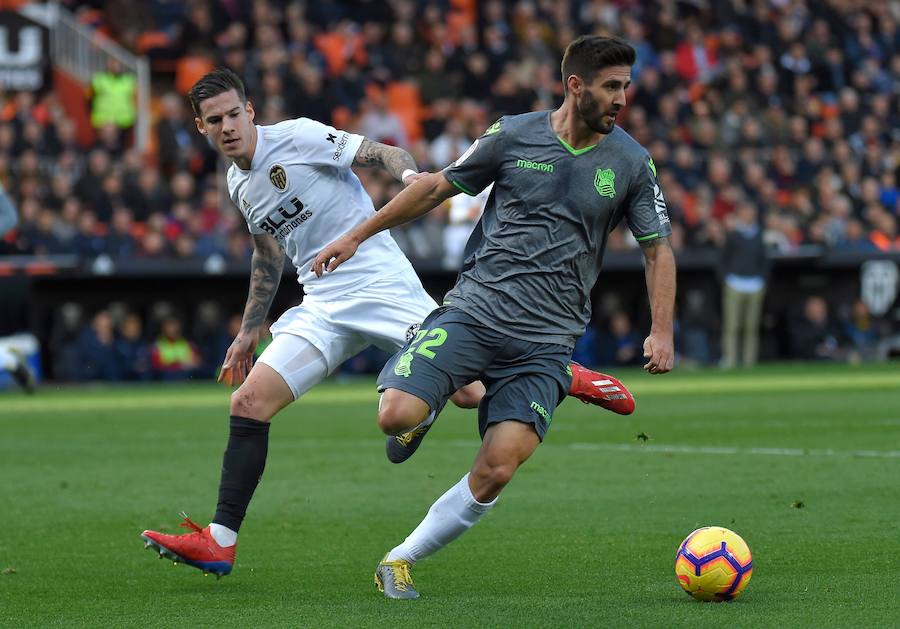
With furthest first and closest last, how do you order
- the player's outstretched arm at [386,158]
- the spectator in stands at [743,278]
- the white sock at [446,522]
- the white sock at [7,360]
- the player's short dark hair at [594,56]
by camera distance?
the spectator in stands at [743,278] → the white sock at [7,360] → the player's outstretched arm at [386,158] → the white sock at [446,522] → the player's short dark hair at [594,56]

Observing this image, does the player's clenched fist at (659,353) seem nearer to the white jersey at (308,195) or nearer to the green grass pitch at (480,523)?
the green grass pitch at (480,523)

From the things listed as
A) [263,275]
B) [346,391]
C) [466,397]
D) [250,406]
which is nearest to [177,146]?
[346,391]

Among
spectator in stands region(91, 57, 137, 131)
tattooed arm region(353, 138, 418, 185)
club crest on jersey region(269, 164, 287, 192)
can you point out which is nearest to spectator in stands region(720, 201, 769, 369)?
spectator in stands region(91, 57, 137, 131)

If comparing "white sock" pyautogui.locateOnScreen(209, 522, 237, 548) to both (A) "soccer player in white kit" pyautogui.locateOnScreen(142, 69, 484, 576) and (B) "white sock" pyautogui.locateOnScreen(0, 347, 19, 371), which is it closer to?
(A) "soccer player in white kit" pyautogui.locateOnScreen(142, 69, 484, 576)

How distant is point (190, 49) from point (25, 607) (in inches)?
777

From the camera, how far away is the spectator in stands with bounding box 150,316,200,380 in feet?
70.6

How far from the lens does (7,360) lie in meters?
18.8

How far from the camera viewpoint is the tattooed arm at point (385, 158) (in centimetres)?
719

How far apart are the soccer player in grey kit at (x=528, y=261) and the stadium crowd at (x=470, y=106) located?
13577 millimetres

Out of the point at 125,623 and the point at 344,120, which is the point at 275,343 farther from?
the point at 344,120

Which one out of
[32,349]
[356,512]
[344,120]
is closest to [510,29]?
[344,120]

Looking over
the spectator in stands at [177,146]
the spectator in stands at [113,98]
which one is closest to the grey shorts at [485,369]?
→ the spectator in stands at [177,146]

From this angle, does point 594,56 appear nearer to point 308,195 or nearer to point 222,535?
point 308,195

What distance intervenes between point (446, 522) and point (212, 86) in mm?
2332
